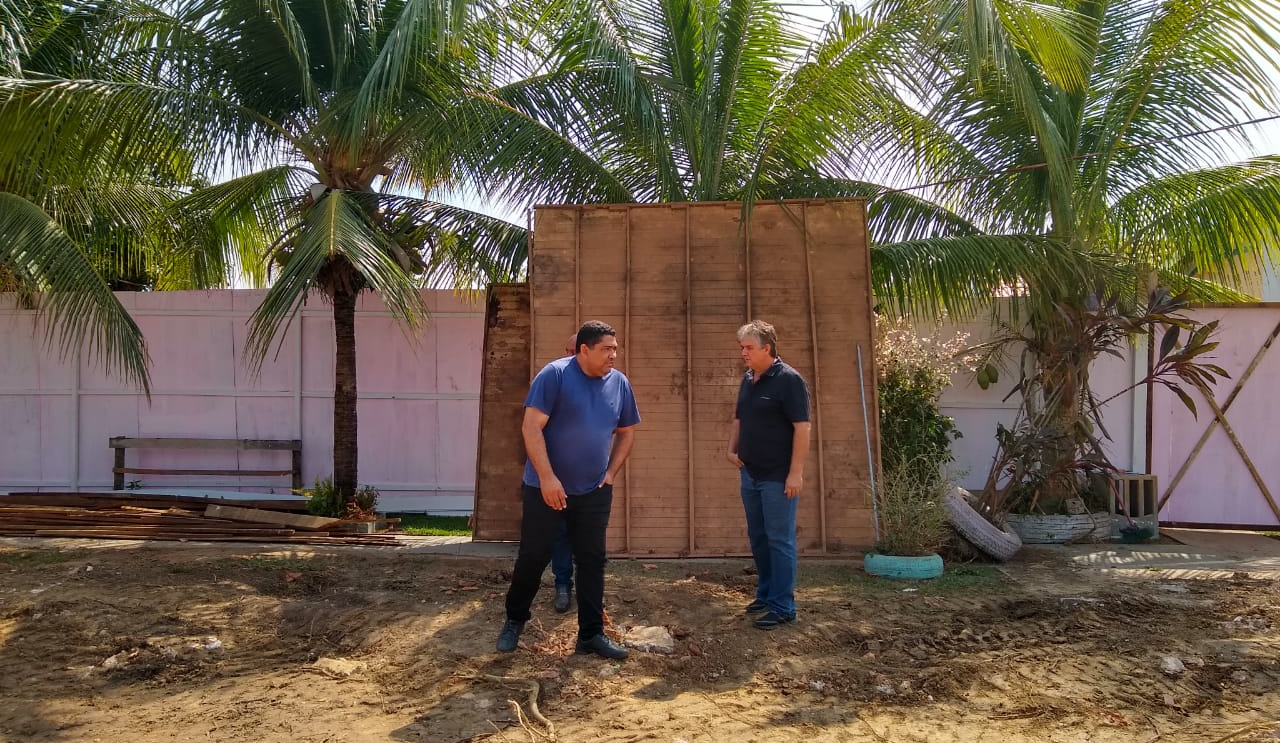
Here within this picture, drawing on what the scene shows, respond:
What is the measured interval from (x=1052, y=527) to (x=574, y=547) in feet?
16.8

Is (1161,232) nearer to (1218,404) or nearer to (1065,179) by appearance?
(1065,179)

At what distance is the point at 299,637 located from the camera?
5742mm

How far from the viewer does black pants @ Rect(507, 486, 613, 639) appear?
5.03 meters

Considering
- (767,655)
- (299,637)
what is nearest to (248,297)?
(299,637)

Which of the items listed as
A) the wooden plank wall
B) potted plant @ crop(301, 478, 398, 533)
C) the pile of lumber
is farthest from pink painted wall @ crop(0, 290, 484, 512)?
the wooden plank wall

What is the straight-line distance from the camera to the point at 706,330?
27.1ft

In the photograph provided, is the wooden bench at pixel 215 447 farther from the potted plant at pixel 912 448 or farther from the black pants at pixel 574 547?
the potted plant at pixel 912 448

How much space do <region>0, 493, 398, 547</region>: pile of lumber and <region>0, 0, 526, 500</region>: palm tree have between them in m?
0.77

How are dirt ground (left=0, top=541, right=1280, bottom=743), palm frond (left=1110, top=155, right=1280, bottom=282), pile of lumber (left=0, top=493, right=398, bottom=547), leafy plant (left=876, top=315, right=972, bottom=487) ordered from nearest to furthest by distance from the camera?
dirt ground (left=0, top=541, right=1280, bottom=743)
pile of lumber (left=0, top=493, right=398, bottom=547)
palm frond (left=1110, top=155, right=1280, bottom=282)
leafy plant (left=876, top=315, right=972, bottom=487)

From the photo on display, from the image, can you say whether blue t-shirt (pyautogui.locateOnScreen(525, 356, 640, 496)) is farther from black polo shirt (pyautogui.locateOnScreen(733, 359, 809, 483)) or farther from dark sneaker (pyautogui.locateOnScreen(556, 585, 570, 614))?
dark sneaker (pyautogui.locateOnScreen(556, 585, 570, 614))

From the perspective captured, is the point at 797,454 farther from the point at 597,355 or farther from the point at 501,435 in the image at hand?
the point at 501,435

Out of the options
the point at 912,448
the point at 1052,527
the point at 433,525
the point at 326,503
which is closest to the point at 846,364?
the point at 912,448

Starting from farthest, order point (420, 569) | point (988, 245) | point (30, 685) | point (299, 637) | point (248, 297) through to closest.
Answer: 1. point (248, 297)
2. point (988, 245)
3. point (420, 569)
4. point (299, 637)
5. point (30, 685)

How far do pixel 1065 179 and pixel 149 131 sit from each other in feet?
26.9
